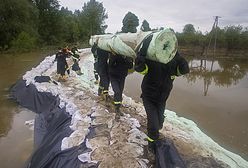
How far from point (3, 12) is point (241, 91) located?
25.9 m

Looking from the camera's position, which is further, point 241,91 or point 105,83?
point 241,91

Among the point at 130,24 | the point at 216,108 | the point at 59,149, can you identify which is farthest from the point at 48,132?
the point at 216,108

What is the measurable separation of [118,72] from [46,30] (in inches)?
1446

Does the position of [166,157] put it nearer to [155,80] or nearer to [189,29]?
[155,80]

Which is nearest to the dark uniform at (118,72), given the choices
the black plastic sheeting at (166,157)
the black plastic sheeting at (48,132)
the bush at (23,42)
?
the black plastic sheeting at (48,132)

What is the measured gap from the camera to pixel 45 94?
25.5 ft

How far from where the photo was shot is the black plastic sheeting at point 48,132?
3531 millimetres

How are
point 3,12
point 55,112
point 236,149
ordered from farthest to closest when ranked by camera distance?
1. point 3,12
2. point 55,112
3. point 236,149

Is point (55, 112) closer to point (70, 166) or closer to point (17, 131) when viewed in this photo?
point (17, 131)

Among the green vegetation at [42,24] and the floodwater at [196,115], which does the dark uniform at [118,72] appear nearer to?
the floodwater at [196,115]

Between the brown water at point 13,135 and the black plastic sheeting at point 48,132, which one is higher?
the black plastic sheeting at point 48,132

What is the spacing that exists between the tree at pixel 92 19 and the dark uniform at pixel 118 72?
43.3 m

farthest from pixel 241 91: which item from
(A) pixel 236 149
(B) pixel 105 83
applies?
(B) pixel 105 83

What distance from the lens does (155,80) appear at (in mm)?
3514
